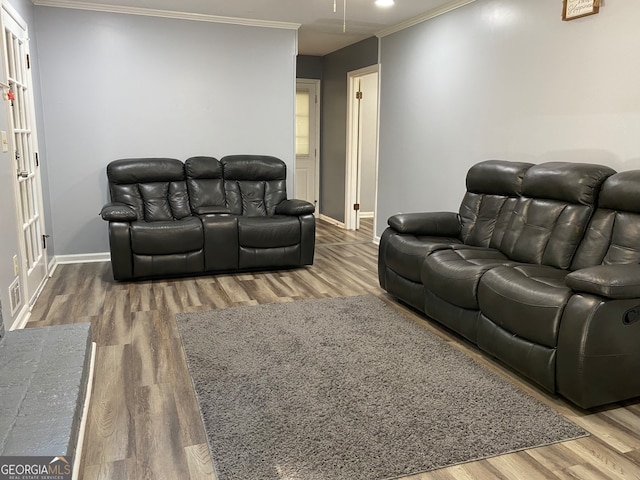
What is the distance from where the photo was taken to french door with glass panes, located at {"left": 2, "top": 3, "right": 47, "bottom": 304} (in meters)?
3.56

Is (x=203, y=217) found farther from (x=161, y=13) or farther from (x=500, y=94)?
(x=500, y=94)

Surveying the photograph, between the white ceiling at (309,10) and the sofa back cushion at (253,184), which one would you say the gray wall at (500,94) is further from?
the sofa back cushion at (253,184)

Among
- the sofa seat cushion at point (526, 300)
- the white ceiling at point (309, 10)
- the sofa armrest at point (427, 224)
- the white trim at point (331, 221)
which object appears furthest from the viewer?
the white trim at point (331, 221)

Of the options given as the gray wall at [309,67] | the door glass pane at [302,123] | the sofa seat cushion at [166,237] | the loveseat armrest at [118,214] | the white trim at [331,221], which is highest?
the gray wall at [309,67]

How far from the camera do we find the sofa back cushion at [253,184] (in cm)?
527

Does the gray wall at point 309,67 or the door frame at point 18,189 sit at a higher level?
the gray wall at point 309,67

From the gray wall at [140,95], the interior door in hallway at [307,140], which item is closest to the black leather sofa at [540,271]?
the gray wall at [140,95]

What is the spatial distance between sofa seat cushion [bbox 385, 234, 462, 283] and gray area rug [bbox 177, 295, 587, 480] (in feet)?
1.24

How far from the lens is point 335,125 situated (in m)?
7.32

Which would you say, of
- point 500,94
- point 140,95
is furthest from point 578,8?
point 140,95

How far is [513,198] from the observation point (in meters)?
3.68

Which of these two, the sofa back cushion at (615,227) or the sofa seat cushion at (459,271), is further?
the sofa seat cushion at (459,271)

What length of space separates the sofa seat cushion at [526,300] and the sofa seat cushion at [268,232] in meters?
2.27

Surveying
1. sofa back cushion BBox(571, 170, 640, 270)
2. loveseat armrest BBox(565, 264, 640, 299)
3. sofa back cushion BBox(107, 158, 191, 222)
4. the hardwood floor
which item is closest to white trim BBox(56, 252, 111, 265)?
the hardwood floor
